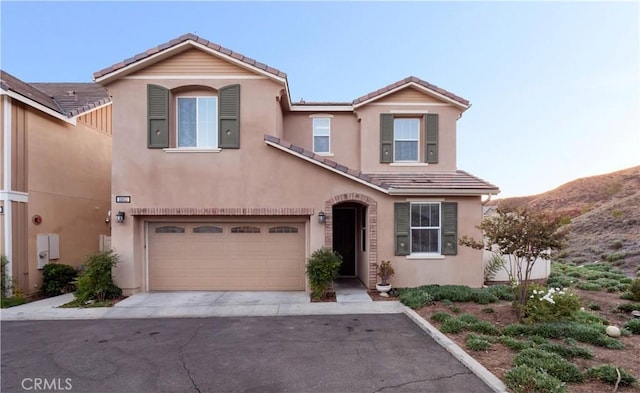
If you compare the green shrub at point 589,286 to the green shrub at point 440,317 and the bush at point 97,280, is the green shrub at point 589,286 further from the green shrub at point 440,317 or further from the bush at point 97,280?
the bush at point 97,280

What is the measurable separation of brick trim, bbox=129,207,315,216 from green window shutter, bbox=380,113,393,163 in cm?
363

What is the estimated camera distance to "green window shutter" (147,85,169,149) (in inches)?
375

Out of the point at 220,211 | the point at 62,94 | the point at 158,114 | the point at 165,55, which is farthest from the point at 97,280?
the point at 62,94

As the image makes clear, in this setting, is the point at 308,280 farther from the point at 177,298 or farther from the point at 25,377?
the point at 25,377

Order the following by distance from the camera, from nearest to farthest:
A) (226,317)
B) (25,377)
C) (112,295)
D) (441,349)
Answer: (25,377) → (441,349) → (226,317) → (112,295)

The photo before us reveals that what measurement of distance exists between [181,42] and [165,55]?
0.61 m

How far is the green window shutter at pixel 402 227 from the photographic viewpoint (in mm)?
9789

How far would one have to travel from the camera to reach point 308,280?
30.9 feet

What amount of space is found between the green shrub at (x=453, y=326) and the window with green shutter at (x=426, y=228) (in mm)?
3465

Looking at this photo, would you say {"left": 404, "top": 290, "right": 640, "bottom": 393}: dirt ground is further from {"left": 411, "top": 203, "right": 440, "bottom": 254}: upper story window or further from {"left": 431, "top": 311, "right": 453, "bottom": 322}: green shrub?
{"left": 411, "top": 203, "right": 440, "bottom": 254}: upper story window

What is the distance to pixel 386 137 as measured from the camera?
11.4 m

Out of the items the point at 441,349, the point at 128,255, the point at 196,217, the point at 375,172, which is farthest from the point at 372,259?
the point at 128,255

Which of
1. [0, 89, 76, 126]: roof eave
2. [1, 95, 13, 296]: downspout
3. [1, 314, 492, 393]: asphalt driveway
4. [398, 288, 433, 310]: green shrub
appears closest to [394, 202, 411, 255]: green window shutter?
[398, 288, 433, 310]: green shrub

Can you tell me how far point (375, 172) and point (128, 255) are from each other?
8.24m
